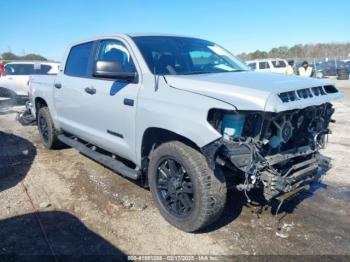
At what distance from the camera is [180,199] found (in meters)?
3.70

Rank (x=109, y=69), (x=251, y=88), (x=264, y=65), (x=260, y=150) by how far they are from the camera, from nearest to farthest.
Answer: (x=251, y=88), (x=260, y=150), (x=109, y=69), (x=264, y=65)

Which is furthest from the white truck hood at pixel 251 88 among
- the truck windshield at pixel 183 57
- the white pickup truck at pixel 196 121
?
the truck windshield at pixel 183 57

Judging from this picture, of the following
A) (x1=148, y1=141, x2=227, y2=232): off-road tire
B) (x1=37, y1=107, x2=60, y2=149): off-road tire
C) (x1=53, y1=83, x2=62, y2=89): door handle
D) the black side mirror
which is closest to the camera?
(x1=148, y1=141, x2=227, y2=232): off-road tire

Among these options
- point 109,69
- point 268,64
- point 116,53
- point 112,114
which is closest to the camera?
point 109,69

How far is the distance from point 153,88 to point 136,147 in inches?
29.2

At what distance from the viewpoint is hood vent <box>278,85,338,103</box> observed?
3152mm

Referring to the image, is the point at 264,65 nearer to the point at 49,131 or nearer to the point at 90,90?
the point at 49,131

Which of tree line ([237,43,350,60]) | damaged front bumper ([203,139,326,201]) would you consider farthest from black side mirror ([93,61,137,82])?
tree line ([237,43,350,60])

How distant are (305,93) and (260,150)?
71cm

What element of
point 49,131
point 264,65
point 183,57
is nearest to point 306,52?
point 264,65

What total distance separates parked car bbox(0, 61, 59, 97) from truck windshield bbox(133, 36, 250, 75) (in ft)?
34.1

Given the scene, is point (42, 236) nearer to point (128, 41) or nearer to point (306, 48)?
point (128, 41)

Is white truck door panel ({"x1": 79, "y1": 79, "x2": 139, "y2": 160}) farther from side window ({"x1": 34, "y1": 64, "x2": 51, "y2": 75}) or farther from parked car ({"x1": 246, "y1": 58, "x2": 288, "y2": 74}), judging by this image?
parked car ({"x1": 246, "y1": 58, "x2": 288, "y2": 74})

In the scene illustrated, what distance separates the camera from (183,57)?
4.42 meters
